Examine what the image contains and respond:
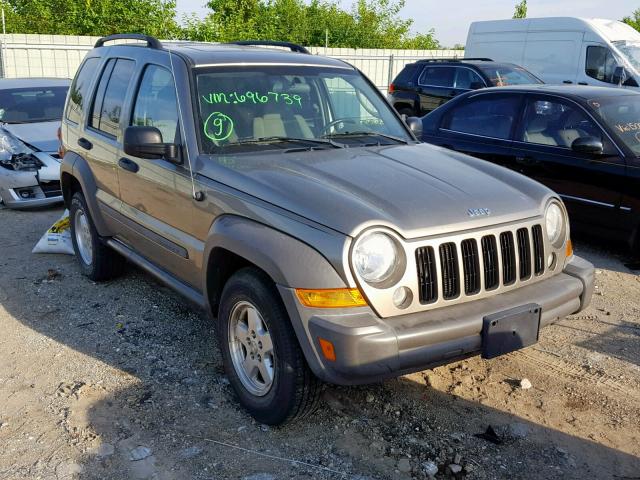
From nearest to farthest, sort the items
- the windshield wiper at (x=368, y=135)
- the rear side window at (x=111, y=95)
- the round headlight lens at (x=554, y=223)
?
the round headlight lens at (x=554, y=223)
the windshield wiper at (x=368, y=135)
the rear side window at (x=111, y=95)

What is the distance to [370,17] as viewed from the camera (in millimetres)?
34125

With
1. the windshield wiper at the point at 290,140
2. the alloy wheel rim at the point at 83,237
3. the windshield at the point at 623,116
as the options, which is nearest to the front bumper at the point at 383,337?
the windshield wiper at the point at 290,140

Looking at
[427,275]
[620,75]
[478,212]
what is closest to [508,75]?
[620,75]

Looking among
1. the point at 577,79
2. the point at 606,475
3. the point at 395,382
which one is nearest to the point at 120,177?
the point at 395,382

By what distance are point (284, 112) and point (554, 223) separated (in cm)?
179

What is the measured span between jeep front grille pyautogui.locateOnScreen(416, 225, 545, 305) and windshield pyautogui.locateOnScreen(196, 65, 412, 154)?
4.16ft

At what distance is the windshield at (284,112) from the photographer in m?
3.98

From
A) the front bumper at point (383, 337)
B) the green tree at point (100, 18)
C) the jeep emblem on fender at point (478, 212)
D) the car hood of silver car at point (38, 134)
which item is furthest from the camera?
the green tree at point (100, 18)

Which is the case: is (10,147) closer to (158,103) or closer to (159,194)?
(158,103)

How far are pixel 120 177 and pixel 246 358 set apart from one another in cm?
191

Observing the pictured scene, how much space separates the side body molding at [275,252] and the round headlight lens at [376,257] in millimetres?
130

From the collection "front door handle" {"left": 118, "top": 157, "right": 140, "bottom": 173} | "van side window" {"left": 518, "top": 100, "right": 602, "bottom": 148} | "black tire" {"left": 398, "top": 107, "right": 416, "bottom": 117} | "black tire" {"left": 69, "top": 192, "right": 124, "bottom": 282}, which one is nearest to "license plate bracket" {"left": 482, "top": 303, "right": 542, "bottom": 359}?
"front door handle" {"left": 118, "top": 157, "right": 140, "bottom": 173}

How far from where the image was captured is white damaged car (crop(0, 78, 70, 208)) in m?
8.09

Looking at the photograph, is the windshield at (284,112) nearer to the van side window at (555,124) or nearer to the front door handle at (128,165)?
the front door handle at (128,165)
